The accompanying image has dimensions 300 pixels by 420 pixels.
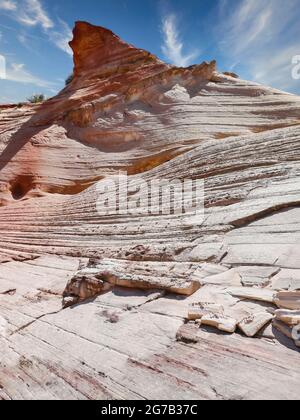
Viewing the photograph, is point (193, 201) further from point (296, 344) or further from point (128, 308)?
point (296, 344)

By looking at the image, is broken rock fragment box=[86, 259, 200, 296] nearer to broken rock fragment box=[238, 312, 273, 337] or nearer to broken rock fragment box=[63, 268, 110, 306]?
broken rock fragment box=[63, 268, 110, 306]

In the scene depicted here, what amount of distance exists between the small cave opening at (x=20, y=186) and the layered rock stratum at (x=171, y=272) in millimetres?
360

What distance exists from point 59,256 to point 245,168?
14.4 feet

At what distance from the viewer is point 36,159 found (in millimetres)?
13992

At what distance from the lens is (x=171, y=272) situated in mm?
4059

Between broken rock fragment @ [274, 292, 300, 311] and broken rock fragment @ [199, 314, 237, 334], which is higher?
broken rock fragment @ [274, 292, 300, 311]

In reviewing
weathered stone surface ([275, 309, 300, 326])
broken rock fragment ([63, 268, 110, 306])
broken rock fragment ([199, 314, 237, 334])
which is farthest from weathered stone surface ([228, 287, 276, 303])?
broken rock fragment ([63, 268, 110, 306])

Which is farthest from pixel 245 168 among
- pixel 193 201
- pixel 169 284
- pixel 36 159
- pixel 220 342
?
pixel 36 159

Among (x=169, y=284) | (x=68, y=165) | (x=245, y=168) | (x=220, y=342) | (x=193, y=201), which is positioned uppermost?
(x=68, y=165)

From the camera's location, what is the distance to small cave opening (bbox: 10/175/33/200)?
43.8ft

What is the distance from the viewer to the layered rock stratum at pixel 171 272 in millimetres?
2326

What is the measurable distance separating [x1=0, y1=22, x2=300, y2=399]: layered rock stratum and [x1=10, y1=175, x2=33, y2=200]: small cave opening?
360 millimetres

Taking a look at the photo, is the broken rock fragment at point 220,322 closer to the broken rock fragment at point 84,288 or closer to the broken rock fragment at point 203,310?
the broken rock fragment at point 203,310

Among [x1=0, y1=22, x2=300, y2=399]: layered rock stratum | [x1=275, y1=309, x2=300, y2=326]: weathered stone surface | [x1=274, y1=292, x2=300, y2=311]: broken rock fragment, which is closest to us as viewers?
[x1=0, y1=22, x2=300, y2=399]: layered rock stratum
